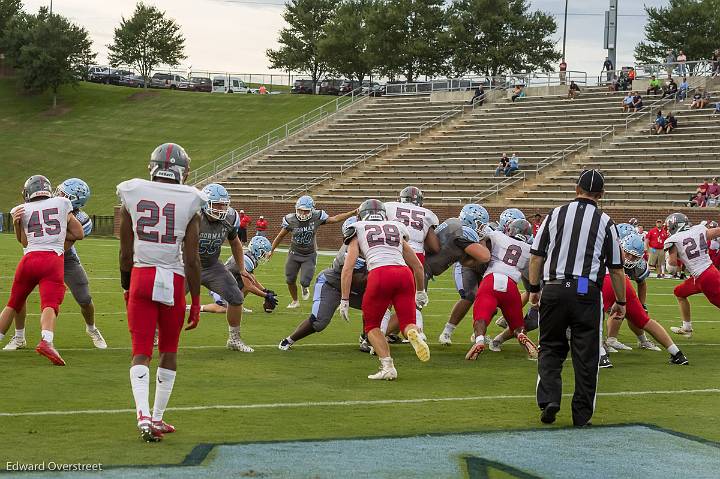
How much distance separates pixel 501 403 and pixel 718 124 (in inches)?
1148

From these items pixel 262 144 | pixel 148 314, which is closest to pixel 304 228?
pixel 148 314

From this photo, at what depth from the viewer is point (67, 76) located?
6550cm

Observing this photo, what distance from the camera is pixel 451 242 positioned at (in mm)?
11734

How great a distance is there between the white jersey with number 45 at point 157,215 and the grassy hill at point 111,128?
41.9 meters

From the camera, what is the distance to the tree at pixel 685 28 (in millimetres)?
65812

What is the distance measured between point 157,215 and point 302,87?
61791mm

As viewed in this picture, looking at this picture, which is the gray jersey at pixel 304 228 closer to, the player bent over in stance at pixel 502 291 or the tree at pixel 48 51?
the player bent over in stance at pixel 502 291

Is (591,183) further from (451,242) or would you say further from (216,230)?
(216,230)

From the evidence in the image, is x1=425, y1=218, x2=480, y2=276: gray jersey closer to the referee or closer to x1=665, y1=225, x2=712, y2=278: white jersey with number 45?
x1=665, y1=225, x2=712, y2=278: white jersey with number 45

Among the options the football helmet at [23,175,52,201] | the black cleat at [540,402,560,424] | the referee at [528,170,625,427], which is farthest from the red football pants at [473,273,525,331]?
the football helmet at [23,175,52,201]

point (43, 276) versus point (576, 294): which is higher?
point (576, 294)

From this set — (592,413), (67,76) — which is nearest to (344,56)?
(67,76)

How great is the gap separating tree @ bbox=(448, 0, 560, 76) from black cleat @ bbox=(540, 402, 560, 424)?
59.5 metres

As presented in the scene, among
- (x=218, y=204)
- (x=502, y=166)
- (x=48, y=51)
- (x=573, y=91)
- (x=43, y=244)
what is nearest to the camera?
(x=43, y=244)
